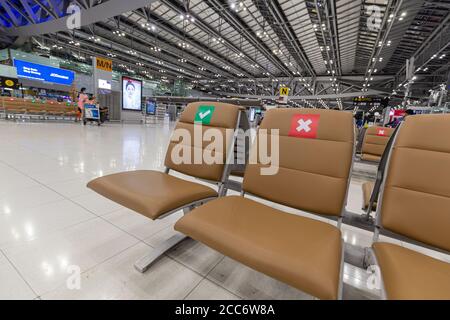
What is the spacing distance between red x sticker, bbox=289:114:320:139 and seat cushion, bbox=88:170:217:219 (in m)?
0.60

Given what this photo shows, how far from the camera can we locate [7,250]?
Result: 1.15 meters

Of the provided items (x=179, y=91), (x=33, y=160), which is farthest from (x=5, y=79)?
(x=179, y=91)

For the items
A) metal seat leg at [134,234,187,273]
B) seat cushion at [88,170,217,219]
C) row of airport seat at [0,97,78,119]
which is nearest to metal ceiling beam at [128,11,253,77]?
row of airport seat at [0,97,78,119]

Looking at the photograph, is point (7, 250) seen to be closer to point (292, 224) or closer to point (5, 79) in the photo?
point (292, 224)

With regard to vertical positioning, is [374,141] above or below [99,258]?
above

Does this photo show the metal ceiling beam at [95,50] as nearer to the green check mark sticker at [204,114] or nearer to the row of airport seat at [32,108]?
the row of airport seat at [32,108]

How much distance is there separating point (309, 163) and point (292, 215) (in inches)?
11.7

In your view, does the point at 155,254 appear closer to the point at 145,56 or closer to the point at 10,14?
the point at 10,14

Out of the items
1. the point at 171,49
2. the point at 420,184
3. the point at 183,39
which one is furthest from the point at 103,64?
the point at 420,184

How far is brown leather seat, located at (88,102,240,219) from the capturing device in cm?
100

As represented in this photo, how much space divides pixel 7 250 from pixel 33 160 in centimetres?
227

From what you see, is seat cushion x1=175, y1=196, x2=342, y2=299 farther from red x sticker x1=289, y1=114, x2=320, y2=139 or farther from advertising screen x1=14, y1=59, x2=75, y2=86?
advertising screen x1=14, y1=59, x2=75, y2=86

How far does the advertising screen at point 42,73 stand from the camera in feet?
41.2

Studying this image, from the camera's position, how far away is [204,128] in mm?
1492
